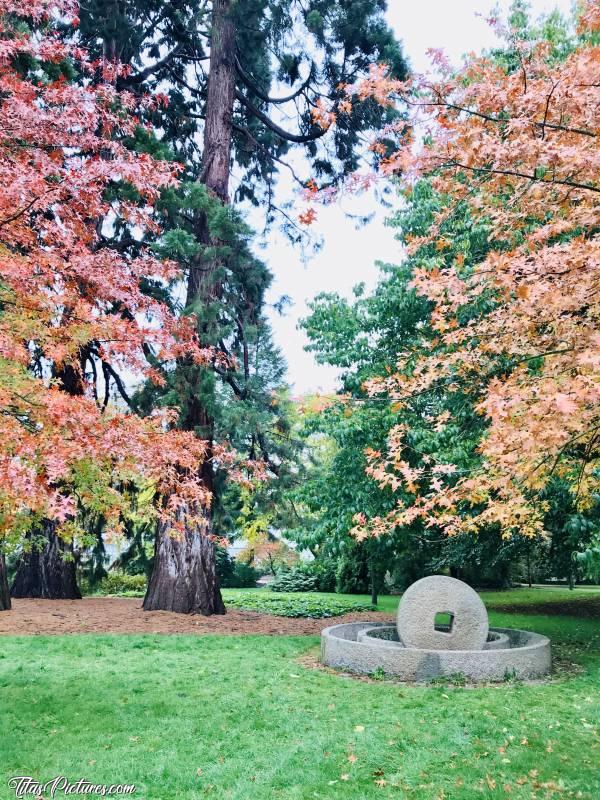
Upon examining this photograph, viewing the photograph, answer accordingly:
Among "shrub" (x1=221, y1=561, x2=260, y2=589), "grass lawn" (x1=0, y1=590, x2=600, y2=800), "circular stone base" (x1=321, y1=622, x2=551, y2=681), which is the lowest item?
"grass lawn" (x1=0, y1=590, x2=600, y2=800)

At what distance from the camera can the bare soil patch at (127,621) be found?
12633 millimetres

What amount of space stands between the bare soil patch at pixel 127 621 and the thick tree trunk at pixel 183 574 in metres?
0.29

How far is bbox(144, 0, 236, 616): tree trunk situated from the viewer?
13.7 metres

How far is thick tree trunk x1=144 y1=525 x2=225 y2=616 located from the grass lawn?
4.71m

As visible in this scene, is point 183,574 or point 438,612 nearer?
point 438,612

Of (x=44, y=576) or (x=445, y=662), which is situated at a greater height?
(x=44, y=576)

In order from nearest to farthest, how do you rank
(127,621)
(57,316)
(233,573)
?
1. (57,316)
2. (127,621)
3. (233,573)

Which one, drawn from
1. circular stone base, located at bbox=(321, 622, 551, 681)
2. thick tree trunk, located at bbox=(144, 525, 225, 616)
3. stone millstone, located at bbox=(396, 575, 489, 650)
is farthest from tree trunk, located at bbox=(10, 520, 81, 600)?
stone millstone, located at bbox=(396, 575, 489, 650)

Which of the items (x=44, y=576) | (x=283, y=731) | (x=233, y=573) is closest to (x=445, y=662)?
(x=283, y=731)

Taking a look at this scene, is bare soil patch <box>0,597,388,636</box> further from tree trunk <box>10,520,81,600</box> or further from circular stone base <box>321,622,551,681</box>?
circular stone base <box>321,622,551,681</box>

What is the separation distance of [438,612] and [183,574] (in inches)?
274

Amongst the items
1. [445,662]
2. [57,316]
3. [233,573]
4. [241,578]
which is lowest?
[445,662]

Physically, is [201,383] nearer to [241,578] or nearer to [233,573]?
[233,573]

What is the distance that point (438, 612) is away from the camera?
9336 mm
